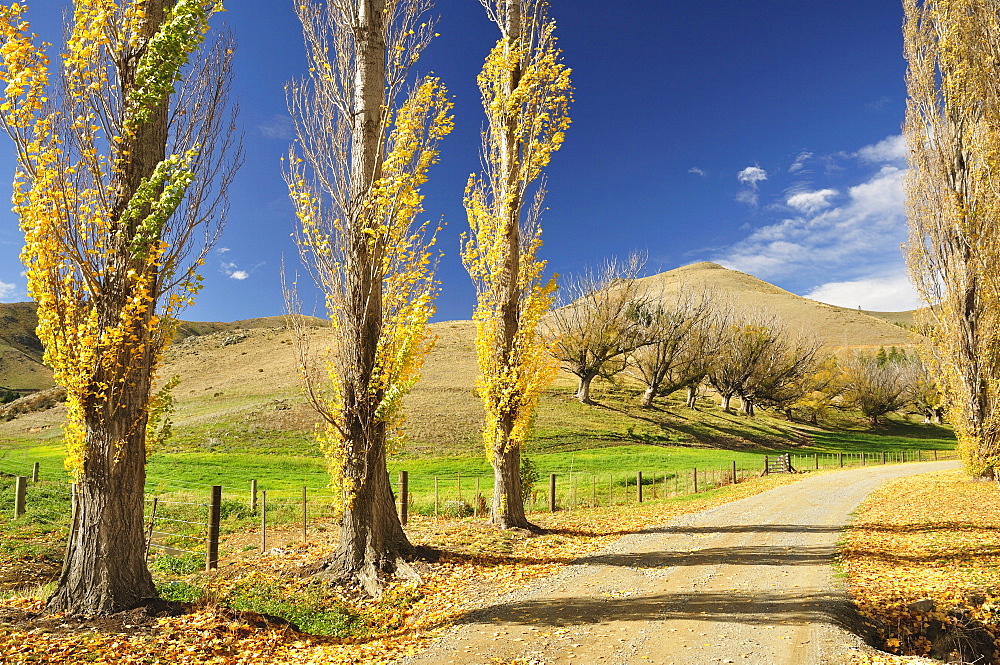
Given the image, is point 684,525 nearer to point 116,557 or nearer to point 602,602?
point 602,602

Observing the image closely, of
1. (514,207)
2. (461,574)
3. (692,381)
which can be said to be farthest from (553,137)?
(692,381)

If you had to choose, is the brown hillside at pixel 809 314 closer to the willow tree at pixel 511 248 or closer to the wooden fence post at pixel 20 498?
the willow tree at pixel 511 248

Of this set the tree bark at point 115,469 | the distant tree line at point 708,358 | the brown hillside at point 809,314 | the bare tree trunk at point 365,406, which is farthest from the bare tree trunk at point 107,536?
the brown hillside at point 809,314

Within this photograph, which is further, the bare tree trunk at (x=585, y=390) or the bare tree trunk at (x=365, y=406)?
the bare tree trunk at (x=585, y=390)

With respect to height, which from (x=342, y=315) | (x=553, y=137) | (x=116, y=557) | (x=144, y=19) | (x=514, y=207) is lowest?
(x=116, y=557)

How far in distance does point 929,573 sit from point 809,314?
510 feet

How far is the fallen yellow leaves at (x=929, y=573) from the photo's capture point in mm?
6879

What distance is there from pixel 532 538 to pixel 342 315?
6404 millimetres

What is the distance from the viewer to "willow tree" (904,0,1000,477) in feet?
63.5

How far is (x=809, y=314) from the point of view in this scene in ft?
478

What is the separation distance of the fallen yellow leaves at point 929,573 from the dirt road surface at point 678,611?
1.64 feet

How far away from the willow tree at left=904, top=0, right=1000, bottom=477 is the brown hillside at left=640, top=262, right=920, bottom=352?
8168 centimetres

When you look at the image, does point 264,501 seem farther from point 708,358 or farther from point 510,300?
point 708,358

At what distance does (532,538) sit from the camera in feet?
40.0
